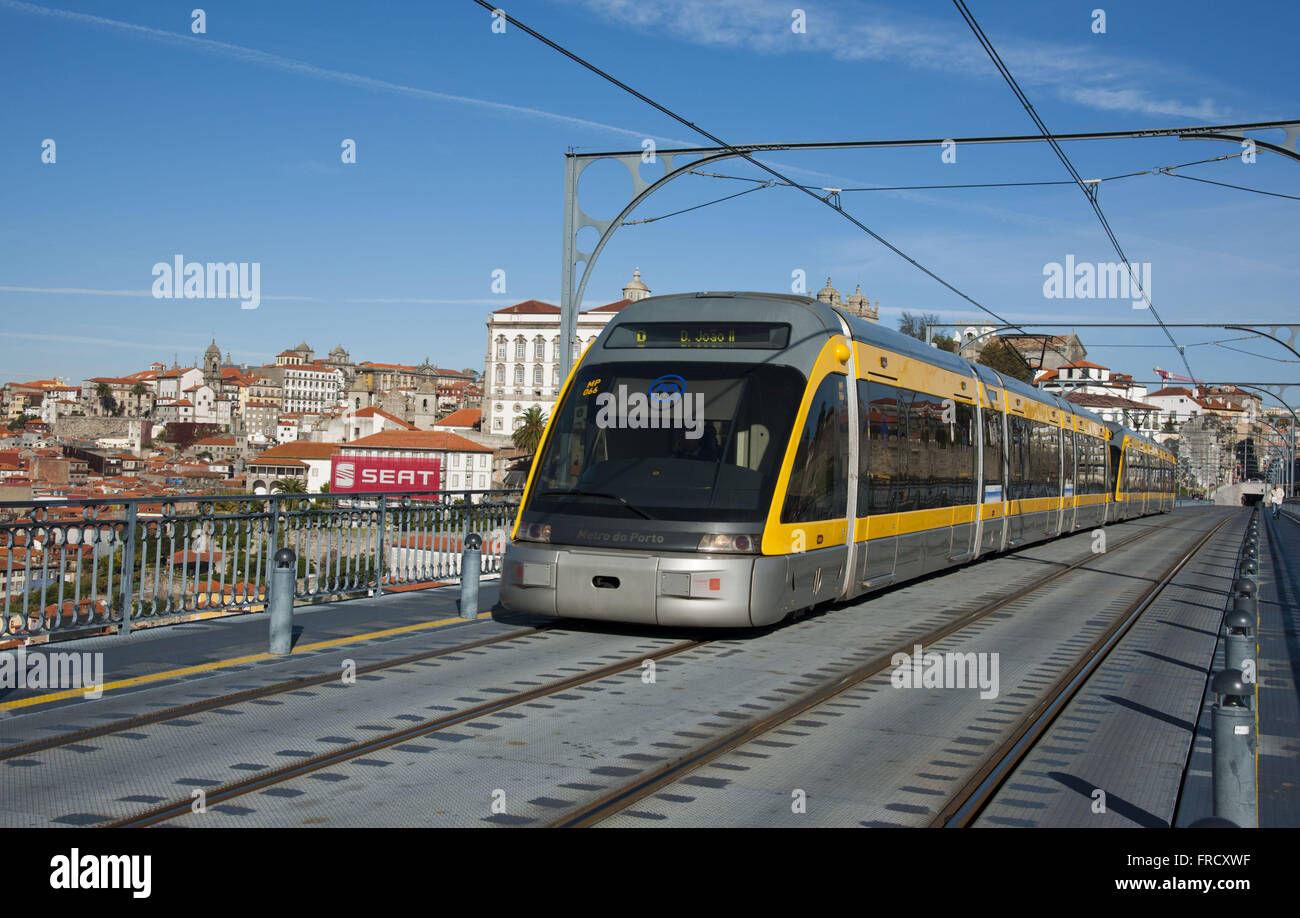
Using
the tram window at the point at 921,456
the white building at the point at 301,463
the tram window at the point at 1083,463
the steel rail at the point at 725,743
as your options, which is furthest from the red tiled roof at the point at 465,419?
the steel rail at the point at 725,743

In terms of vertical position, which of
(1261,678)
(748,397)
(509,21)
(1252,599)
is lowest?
(1261,678)

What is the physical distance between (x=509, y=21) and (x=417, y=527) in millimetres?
6871

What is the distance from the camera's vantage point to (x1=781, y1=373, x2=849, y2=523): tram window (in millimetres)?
11492

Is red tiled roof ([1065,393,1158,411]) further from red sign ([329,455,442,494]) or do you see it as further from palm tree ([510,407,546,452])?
red sign ([329,455,442,494])

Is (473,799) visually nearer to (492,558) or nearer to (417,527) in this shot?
(417,527)

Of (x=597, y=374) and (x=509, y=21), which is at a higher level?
(x=509, y=21)

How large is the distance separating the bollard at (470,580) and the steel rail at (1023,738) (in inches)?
248

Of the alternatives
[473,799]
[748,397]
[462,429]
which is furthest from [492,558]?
[462,429]

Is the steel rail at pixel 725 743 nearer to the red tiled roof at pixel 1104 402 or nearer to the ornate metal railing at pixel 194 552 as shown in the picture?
the ornate metal railing at pixel 194 552

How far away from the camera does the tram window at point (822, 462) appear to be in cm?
1149

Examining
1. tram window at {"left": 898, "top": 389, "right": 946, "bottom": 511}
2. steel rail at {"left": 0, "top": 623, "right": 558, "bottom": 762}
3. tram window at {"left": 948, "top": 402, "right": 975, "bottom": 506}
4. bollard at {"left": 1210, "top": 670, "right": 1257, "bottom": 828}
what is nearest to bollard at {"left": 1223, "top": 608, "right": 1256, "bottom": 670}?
bollard at {"left": 1210, "top": 670, "right": 1257, "bottom": 828}

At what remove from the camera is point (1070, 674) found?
33.9ft

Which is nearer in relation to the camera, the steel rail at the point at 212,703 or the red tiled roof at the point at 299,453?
the steel rail at the point at 212,703

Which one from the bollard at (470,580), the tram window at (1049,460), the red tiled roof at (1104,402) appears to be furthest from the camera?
the red tiled roof at (1104,402)
